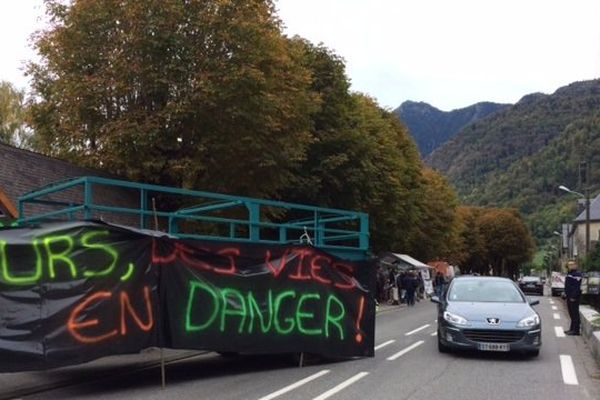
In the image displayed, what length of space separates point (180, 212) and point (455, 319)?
5437 millimetres

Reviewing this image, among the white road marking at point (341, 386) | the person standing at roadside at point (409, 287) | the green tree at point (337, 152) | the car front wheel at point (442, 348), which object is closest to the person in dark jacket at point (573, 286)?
the car front wheel at point (442, 348)

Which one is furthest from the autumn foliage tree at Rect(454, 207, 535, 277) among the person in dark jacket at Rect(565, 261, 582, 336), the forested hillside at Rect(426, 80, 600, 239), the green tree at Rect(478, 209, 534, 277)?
the person in dark jacket at Rect(565, 261, 582, 336)

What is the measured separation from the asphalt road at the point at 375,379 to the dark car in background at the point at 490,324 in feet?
1.02

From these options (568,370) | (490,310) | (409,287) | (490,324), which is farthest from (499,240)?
(568,370)

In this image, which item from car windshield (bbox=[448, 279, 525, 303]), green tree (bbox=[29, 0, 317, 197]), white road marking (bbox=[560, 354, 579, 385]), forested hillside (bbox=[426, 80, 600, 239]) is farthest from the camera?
forested hillside (bbox=[426, 80, 600, 239])

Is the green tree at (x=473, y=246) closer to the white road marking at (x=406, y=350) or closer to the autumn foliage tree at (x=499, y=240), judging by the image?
the autumn foliage tree at (x=499, y=240)

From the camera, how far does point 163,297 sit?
10.3m

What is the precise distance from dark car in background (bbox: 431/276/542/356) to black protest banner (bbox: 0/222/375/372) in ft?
4.93

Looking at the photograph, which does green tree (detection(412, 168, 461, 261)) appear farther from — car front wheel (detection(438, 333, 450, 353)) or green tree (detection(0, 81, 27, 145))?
car front wheel (detection(438, 333, 450, 353))

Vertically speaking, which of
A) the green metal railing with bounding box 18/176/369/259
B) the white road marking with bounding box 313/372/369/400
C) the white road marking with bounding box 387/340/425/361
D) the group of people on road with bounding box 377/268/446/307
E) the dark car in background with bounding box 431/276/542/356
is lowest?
the group of people on road with bounding box 377/268/446/307

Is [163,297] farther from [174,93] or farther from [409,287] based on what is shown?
[409,287]

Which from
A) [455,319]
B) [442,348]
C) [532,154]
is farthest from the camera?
[532,154]

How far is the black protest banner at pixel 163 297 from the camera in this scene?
882 cm

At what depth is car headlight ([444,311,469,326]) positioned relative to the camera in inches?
522
